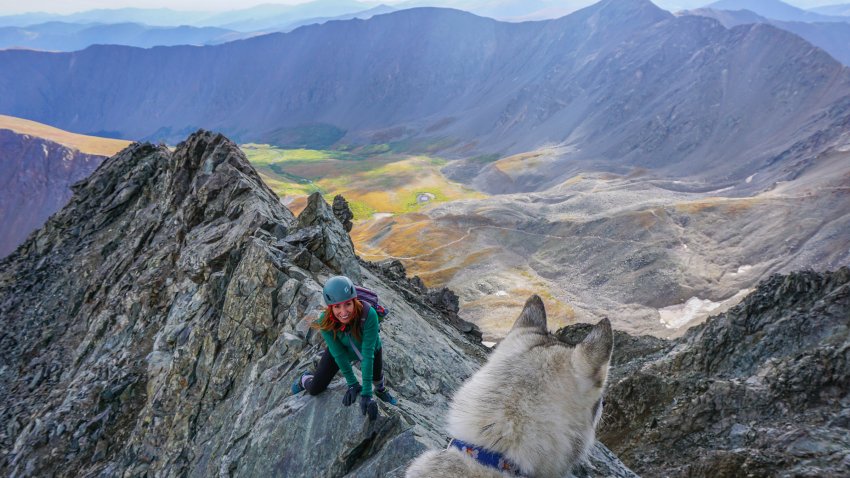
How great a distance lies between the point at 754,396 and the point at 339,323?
38.8 ft

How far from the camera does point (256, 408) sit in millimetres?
9453

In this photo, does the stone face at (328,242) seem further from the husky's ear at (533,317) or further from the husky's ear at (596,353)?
the husky's ear at (596,353)

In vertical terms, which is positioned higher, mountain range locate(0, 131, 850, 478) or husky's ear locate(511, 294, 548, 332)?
husky's ear locate(511, 294, 548, 332)

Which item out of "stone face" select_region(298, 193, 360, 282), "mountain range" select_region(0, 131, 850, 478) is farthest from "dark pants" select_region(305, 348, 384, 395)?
"stone face" select_region(298, 193, 360, 282)

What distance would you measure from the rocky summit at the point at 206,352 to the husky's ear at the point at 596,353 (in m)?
4.01

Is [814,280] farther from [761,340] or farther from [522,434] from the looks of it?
[522,434]

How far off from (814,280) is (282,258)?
20.8 metres

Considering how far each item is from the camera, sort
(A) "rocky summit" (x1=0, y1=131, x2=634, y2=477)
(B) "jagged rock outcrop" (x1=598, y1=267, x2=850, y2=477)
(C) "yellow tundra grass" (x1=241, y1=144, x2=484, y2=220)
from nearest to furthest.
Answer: (A) "rocky summit" (x1=0, y1=131, x2=634, y2=477) < (B) "jagged rock outcrop" (x1=598, y1=267, x2=850, y2=477) < (C) "yellow tundra grass" (x1=241, y1=144, x2=484, y2=220)

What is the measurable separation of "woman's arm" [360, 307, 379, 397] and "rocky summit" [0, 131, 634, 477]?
1.87 ft

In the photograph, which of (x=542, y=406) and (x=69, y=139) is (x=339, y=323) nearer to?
(x=542, y=406)

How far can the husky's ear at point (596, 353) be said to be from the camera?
144 inches

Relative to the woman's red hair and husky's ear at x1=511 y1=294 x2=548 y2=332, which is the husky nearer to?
husky's ear at x1=511 y1=294 x2=548 y2=332

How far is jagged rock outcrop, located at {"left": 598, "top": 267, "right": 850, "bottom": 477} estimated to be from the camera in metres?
9.91

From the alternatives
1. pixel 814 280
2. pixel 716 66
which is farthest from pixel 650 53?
pixel 814 280
